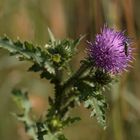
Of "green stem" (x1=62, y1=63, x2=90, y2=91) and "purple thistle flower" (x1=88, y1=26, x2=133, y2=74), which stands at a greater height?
"purple thistle flower" (x1=88, y1=26, x2=133, y2=74)

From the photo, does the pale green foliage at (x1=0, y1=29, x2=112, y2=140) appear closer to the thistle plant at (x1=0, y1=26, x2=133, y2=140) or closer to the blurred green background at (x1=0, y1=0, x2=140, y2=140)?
the thistle plant at (x1=0, y1=26, x2=133, y2=140)

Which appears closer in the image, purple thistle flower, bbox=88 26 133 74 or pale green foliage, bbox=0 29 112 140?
pale green foliage, bbox=0 29 112 140

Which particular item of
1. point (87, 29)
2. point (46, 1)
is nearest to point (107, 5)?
point (87, 29)

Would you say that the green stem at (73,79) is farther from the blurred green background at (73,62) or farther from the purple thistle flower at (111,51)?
the blurred green background at (73,62)

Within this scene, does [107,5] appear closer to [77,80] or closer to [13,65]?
[13,65]

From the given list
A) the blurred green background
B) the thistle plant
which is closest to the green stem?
the thistle plant

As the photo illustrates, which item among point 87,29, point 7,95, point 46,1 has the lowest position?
point 7,95

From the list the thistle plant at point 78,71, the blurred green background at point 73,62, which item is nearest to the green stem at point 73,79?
the thistle plant at point 78,71
